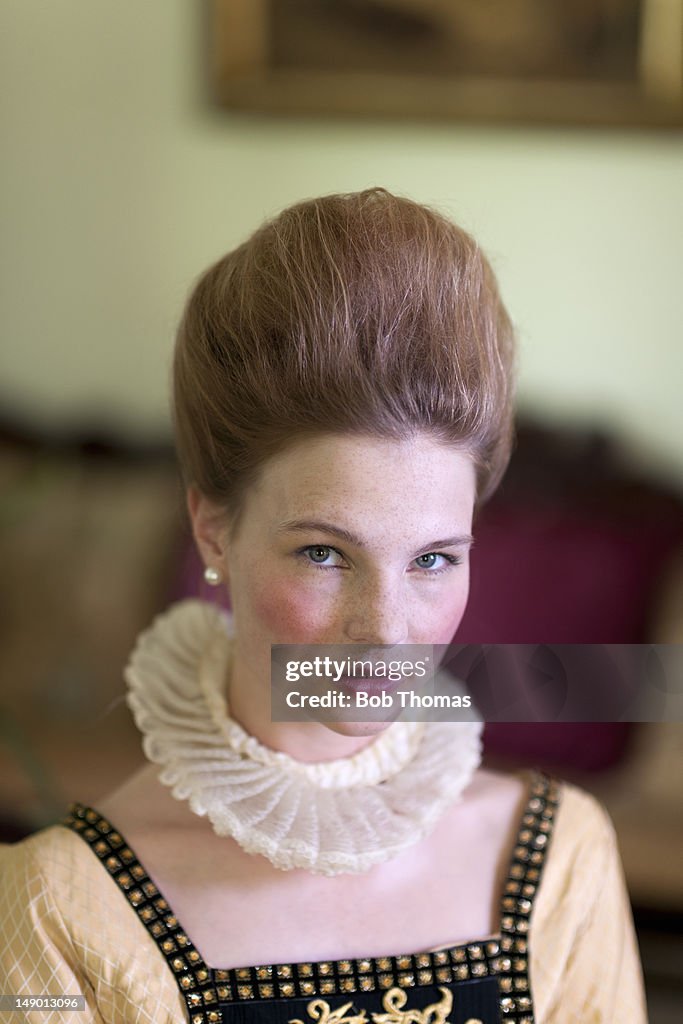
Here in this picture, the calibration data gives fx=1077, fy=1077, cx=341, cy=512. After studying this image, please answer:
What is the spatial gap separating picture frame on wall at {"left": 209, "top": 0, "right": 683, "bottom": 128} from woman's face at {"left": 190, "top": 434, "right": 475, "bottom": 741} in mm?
1311

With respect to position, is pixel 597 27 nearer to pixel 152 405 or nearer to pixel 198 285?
pixel 152 405

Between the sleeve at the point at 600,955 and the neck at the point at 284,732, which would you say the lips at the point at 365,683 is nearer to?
the neck at the point at 284,732

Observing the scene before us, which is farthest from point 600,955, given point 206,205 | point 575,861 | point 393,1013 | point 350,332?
point 206,205

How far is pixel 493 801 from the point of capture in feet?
2.81

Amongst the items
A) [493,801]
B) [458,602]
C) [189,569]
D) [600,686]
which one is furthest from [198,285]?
[189,569]

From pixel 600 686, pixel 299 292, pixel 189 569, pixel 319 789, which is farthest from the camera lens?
pixel 189 569

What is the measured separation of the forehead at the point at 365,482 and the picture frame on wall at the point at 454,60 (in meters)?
1.32

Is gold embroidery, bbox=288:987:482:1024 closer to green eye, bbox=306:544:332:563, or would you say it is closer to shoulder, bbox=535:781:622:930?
shoulder, bbox=535:781:622:930

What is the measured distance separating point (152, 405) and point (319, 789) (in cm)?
140

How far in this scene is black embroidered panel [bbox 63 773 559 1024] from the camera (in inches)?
28.0

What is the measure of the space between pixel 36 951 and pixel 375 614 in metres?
0.32

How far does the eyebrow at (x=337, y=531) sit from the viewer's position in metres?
0.65

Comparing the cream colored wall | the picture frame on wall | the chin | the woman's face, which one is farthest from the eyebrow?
the picture frame on wall

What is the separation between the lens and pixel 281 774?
76cm
